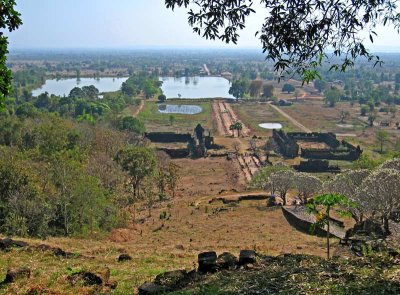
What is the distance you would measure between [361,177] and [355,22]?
15.4 metres

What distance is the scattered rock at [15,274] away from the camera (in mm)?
8182

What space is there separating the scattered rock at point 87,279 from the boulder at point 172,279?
112 centimetres

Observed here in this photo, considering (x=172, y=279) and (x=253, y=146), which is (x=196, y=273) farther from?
(x=253, y=146)

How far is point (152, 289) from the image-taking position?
729cm

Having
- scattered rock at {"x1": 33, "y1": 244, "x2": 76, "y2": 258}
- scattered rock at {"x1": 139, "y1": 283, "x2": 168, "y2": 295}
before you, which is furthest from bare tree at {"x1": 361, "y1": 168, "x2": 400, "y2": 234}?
scattered rock at {"x1": 139, "y1": 283, "x2": 168, "y2": 295}

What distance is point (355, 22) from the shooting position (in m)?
6.96

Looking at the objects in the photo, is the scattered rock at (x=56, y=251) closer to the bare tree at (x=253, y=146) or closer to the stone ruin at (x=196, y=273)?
the stone ruin at (x=196, y=273)

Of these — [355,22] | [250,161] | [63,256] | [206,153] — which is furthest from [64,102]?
[355,22]

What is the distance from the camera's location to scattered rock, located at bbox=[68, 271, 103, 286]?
8070mm

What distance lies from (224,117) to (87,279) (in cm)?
7393

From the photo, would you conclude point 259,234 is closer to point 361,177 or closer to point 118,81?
point 361,177

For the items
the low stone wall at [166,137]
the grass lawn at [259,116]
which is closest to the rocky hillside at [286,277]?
the low stone wall at [166,137]

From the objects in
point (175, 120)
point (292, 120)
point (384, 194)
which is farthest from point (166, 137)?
point (384, 194)

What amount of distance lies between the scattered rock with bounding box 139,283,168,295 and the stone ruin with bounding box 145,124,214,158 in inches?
1701
